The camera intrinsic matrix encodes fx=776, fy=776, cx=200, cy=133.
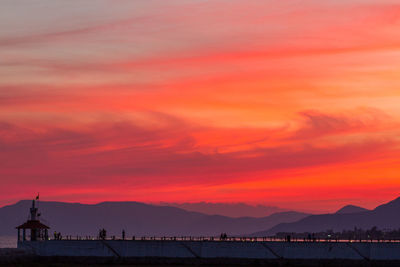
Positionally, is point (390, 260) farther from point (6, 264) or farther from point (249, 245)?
point (6, 264)

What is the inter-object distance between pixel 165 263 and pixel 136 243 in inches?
238

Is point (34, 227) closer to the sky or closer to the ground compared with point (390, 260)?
closer to the sky

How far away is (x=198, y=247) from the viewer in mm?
118125

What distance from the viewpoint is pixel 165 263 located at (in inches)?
4601

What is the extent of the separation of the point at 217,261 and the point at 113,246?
1686 centimetres

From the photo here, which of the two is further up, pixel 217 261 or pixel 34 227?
pixel 34 227

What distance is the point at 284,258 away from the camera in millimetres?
115750

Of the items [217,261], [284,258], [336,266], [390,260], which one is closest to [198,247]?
[217,261]

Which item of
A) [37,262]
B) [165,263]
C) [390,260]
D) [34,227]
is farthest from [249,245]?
[34,227]

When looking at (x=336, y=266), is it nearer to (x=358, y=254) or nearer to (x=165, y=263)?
(x=358, y=254)

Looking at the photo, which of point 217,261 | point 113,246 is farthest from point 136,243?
point 217,261

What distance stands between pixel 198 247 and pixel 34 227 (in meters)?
37.3

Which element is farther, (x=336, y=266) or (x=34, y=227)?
(x=34, y=227)

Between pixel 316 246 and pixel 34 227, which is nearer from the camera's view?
pixel 316 246
